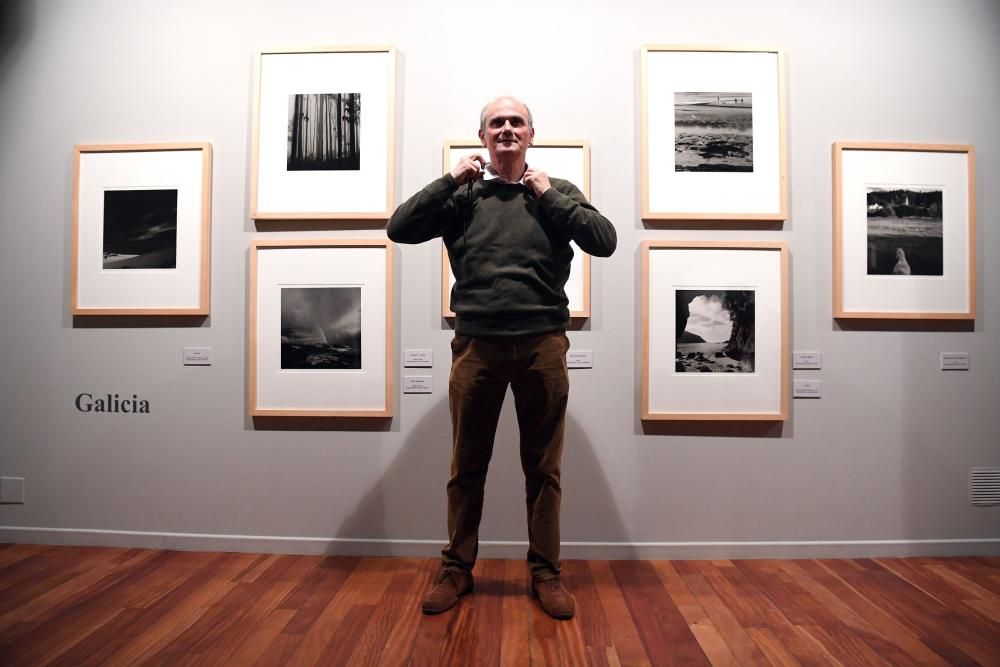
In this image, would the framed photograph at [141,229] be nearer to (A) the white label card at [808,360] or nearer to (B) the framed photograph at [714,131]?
(B) the framed photograph at [714,131]

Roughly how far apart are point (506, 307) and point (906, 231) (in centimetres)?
216

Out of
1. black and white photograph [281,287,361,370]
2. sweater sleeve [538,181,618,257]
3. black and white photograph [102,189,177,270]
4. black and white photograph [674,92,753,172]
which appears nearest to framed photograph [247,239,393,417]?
black and white photograph [281,287,361,370]

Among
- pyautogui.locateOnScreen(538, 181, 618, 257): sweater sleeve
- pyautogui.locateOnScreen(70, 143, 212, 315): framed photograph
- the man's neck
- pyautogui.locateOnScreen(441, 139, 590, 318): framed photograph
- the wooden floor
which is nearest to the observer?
the wooden floor

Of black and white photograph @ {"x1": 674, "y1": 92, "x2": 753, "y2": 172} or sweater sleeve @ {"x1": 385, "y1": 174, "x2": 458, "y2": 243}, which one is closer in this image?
sweater sleeve @ {"x1": 385, "y1": 174, "x2": 458, "y2": 243}

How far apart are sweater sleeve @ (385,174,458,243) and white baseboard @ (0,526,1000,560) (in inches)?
59.4

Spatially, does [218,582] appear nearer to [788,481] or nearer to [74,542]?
[74,542]

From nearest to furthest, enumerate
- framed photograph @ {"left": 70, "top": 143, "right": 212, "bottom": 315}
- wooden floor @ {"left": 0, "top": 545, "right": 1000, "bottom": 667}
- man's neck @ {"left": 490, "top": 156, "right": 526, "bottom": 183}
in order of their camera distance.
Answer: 1. wooden floor @ {"left": 0, "top": 545, "right": 1000, "bottom": 667}
2. man's neck @ {"left": 490, "top": 156, "right": 526, "bottom": 183}
3. framed photograph @ {"left": 70, "top": 143, "right": 212, "bottom": 315}

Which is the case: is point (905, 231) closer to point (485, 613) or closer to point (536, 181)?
point (536, 181)

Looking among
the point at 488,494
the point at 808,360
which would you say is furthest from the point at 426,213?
the point at 808,360

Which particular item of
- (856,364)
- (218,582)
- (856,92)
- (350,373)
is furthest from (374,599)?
(856,92)

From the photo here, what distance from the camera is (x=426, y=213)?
6.77 ft

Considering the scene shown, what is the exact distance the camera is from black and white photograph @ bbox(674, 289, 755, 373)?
8.99ft

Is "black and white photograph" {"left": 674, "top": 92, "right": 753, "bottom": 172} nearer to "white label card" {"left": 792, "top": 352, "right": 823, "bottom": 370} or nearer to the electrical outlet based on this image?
"white label card" {"left": 792, "top": 352, "right": 823, "bottom": 370}

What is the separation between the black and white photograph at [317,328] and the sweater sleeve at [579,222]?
4.00 ft
